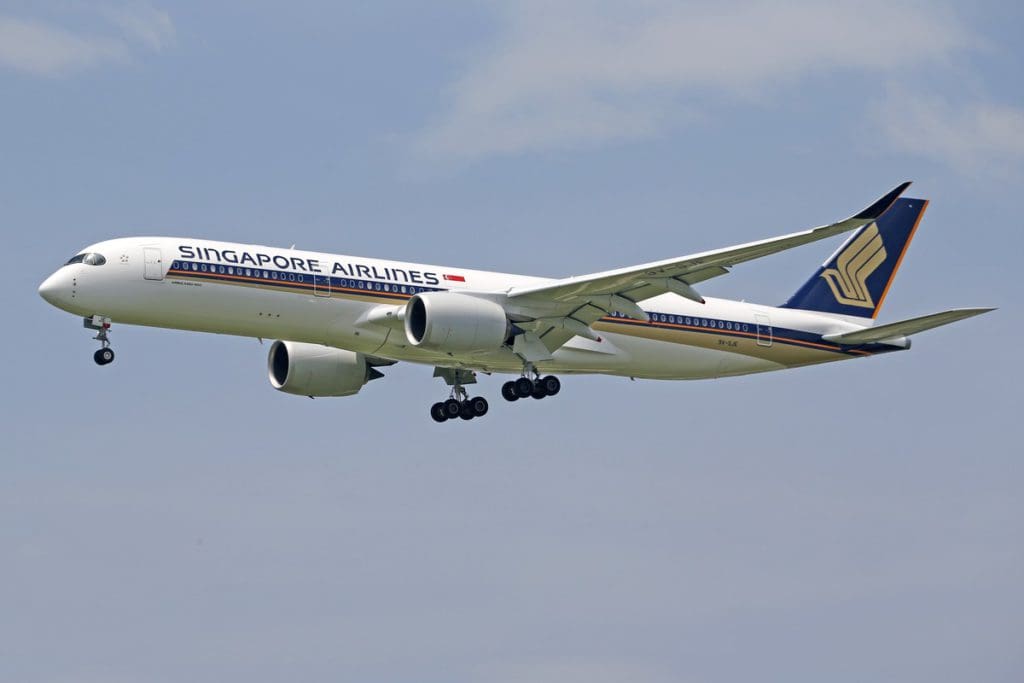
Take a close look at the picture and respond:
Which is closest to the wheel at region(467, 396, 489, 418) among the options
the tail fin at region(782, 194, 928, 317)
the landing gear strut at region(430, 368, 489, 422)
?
the landing gear strut at region(430, 368, 489, 422)

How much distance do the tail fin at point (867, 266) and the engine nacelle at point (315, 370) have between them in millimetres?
14905

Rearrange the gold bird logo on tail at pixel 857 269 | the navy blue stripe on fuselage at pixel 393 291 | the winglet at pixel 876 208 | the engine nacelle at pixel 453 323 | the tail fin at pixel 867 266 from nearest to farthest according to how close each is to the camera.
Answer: the winglet at pixel 876 208
the navy blue stripe on fuselage at pixel 393 291
the engine nacelle at pixel 453 323
the tail fin at pixel 867 266
the gold bird logo on tail at pixel 857 269

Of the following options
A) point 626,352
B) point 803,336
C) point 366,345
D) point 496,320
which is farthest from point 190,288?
point 803,336

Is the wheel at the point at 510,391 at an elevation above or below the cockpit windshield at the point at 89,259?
below

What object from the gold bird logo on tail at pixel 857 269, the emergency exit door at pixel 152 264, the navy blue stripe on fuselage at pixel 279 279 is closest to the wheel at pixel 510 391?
the navy blue stripe on fuselage at pixel 279 279

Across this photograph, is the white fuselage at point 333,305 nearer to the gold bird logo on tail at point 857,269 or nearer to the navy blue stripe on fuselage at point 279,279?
the navy blue stripe on fuselage at point 279,279

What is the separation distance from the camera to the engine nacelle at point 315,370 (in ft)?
167

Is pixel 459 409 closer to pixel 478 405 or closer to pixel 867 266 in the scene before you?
pixel 478 405

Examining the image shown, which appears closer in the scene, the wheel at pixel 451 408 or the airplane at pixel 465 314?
the airplane at pixel 465 314

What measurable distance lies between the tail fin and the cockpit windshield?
23067 millimetres

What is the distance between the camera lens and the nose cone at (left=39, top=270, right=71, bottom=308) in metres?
42.5

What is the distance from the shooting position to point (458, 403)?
50500mm

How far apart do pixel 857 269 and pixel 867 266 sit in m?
0.44

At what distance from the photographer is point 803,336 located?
51.7 meters
